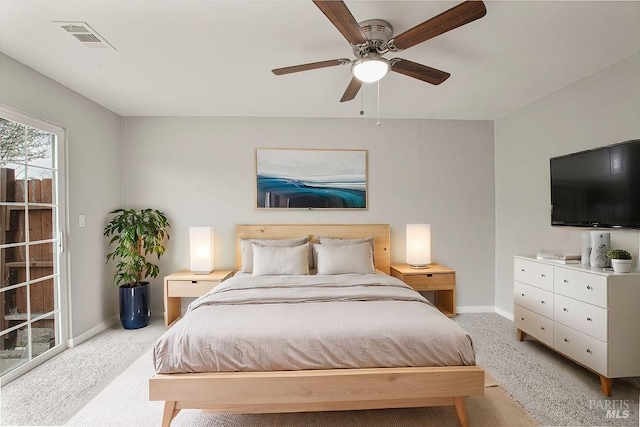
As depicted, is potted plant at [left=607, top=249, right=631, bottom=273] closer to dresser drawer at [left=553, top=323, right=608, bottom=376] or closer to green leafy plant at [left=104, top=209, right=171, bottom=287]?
dresser drawer at [left=553, top=323, right=608, bottom=376]

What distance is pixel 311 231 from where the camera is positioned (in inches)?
160

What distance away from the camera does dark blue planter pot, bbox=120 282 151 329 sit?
11.9 ft

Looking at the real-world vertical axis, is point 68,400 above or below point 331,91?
below

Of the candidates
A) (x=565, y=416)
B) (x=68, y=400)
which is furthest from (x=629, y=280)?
(x=68, y=400)

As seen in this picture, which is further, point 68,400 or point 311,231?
point 311,231

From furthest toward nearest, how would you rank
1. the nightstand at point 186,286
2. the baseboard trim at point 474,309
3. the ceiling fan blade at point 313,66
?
the baseboard trim at point 474,309 → the nightstand at point 186,286 → the ceiling fan blade at point 313,66

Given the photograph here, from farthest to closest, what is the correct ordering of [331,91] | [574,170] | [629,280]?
[331,91]
[574,170]
[629,280]

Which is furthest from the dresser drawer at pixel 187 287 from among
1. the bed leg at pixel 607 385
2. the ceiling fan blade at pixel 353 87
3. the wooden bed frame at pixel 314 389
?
the bed leg at pixel 607 385

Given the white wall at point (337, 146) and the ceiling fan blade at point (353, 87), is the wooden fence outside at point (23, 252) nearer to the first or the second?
the white wall at point (337, 146)

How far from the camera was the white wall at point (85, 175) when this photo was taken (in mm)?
2826

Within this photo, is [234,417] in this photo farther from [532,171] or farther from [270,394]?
[532,171]

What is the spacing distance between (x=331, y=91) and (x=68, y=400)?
3244 mm

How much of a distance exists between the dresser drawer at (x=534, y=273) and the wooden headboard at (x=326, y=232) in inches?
55.6

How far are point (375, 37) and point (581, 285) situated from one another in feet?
7.70
